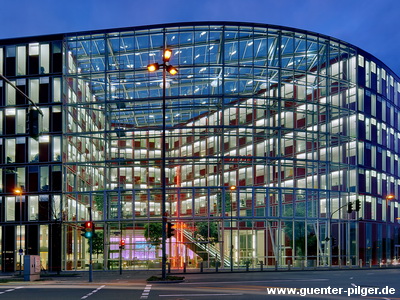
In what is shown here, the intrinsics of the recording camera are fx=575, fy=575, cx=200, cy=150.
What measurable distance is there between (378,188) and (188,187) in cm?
2458

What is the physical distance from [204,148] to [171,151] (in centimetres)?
330

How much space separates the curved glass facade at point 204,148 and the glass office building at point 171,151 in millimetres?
127

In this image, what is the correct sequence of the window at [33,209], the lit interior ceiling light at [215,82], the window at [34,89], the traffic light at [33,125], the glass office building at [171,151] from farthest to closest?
the window at [34,89], the window at [33,209], the lit interior ceiling light at [215,82], the glass office building at [171,151], the traffic light at [33,125]

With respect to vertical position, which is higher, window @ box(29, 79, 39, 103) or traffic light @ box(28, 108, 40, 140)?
window @ box(29, 79, 39, 103)

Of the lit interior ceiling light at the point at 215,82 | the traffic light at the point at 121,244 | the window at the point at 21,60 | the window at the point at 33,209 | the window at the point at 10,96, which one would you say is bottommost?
the traffic light at the point at 121,244

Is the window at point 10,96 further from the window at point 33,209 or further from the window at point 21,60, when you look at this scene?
the window at point 33,209

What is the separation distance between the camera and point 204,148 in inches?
2117

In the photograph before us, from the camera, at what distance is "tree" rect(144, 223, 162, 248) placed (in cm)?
5231

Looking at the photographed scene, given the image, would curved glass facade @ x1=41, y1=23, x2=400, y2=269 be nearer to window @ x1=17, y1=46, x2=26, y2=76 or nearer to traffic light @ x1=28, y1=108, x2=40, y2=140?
window @ x1=17, y1=46, x2=26, y2=76

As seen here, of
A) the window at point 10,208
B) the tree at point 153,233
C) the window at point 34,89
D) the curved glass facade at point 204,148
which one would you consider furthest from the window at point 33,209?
the tree at point 153,233

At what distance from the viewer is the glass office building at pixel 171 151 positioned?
52.4 meters

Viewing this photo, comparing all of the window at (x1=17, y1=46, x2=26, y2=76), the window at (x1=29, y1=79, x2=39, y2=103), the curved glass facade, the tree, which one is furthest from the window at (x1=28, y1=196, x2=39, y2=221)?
the window at (x1=17, y1=46, x2=26, y2=76)

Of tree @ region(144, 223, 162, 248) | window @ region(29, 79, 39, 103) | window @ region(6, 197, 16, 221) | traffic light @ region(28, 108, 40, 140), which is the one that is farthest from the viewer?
window @ region(29, 79, 39, 103)

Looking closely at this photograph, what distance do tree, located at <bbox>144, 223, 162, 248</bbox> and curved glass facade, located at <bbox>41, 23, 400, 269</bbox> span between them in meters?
0.28
